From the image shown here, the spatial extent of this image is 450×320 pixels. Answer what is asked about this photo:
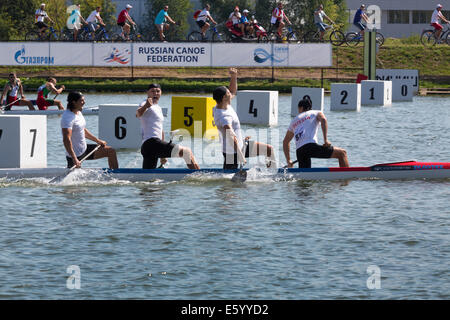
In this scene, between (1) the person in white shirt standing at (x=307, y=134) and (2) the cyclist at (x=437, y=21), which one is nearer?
(1) the person in white shirt standing at (x=307, y=134)

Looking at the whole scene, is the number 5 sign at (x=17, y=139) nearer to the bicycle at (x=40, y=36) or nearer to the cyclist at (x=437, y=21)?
the bicycle at (x=40, y=36)

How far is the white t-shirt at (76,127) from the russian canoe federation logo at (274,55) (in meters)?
30.7

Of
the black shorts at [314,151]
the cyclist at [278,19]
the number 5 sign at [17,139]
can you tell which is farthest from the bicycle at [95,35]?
the black shorts at [314,151]

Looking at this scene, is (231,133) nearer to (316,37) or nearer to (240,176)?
(240,176)

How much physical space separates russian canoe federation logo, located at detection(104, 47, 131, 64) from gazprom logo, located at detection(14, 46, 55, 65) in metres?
2.73

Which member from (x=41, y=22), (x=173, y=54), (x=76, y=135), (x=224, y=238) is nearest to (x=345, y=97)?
(x=173, y=54)

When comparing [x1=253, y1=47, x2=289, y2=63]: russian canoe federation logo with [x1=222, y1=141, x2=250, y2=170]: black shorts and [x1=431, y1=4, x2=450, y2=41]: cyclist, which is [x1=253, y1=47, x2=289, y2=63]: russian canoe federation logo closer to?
[x1=431, y1=4, x2=450, y2=41]: cyclist

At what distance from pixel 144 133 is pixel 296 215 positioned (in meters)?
3.10

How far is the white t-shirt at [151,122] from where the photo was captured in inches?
596

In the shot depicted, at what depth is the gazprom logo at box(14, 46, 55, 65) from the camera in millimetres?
44812

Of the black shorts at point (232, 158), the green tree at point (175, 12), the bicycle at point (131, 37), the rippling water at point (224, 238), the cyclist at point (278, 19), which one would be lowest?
the rippling water at point (224, 238)
